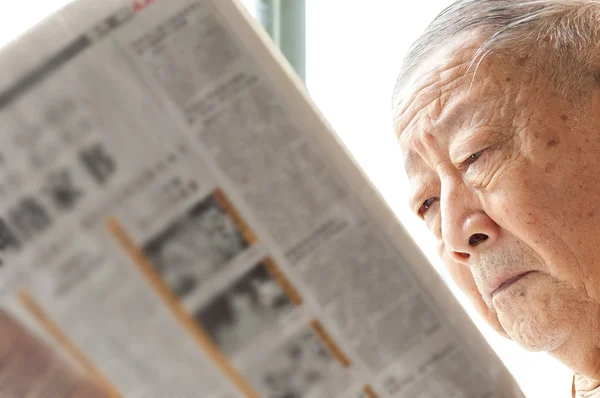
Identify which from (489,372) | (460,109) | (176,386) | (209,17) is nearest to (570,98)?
(460,109)

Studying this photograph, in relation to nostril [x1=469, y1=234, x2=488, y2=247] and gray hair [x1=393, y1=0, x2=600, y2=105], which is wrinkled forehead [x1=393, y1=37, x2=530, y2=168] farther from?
nostril [x1=469, y1=234, x2=488, y2=247]

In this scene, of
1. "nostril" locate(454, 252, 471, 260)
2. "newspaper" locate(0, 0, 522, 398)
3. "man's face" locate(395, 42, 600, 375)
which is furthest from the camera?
"nostril" locate(454, 252, 471, 260)

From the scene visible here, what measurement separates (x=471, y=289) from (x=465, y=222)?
0.64ft

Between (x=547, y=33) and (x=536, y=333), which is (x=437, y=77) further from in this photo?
(x=536, y=333)

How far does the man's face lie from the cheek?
0.09m

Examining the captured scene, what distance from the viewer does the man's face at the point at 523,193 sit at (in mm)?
825

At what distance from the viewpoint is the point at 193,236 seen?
0.54m

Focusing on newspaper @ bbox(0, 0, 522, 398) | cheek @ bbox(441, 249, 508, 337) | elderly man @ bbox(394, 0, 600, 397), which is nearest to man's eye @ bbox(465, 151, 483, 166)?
elderly man @ bbox(394, 0, 600, 397)

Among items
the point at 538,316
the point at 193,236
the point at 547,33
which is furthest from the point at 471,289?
the point at 193,236

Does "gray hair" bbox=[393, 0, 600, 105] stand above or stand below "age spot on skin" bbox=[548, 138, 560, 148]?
above

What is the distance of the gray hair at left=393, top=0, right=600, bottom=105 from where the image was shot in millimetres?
839

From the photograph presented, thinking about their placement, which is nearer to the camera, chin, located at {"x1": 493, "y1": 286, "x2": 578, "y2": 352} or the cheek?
chin, located at {"x1": 493, "y1": 286, "x2": 578, "y2": 352}

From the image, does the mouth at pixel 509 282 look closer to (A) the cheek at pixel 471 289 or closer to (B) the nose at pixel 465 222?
(B) the nose at pixel 465 222

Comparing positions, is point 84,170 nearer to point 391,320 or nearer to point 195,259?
point 195,259
